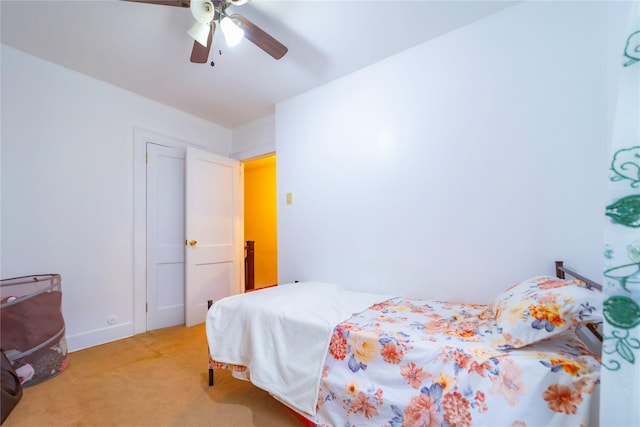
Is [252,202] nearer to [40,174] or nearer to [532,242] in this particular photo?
[40,174]

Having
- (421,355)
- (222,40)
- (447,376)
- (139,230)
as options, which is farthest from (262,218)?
(447,376)

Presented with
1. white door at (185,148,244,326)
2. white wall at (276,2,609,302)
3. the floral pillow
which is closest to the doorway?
white door at (185,148,244,326)

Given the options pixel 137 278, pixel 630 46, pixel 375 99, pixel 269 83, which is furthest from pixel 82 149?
pixel 630 46

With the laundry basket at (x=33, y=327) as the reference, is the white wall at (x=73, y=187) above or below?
above

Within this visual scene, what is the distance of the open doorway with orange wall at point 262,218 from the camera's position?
17.0 ft

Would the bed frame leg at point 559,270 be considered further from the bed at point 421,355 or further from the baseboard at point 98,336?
the baseboard at point 98,336

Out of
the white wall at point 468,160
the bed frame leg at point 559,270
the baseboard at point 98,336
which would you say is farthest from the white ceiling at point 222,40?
the baseboard at point 98,336

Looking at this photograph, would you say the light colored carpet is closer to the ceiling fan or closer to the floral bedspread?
the floral bedspread

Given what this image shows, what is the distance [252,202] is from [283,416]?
4312 mm

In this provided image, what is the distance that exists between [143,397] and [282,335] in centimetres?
105

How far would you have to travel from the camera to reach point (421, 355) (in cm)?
111

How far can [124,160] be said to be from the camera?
→ 2.75 metres

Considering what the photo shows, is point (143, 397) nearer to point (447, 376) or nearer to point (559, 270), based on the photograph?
point (447, 376)

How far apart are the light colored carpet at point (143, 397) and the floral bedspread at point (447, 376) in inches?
20.3
